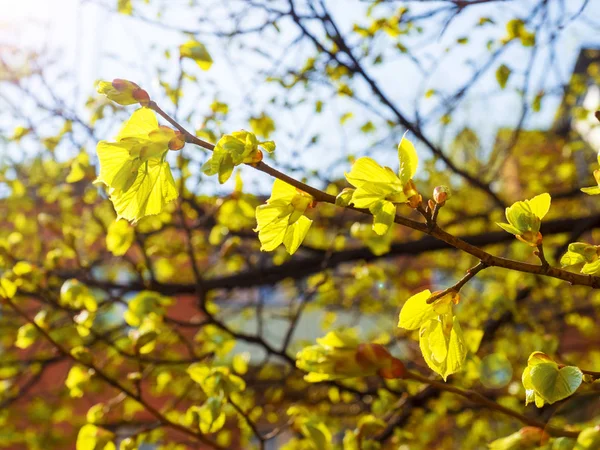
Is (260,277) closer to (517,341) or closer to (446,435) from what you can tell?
(517,341)

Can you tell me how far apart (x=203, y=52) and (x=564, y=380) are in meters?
1.08

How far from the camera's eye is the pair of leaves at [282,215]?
2.76 ft

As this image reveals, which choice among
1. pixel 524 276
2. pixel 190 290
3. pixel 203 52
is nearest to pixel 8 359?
pixel 190 290

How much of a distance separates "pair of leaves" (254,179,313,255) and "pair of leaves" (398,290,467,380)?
0.21 meters

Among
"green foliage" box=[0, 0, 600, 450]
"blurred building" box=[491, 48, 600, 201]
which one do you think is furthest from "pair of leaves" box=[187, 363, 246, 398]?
"blurred building" box=[491, 48, 600, 201]

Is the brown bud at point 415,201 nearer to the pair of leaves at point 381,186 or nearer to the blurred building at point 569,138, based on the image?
the pair of leaves at point 381,186

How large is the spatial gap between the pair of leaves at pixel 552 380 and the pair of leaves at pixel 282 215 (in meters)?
0.40

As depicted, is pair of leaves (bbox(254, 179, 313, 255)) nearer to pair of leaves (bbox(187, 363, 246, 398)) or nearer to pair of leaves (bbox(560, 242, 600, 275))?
pair of leaves (bbox(560, 242, 600, 275))

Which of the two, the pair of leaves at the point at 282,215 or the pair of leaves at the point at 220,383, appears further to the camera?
the pair of leaves at the point at 220,383

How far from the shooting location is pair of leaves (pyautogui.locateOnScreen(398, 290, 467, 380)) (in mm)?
866

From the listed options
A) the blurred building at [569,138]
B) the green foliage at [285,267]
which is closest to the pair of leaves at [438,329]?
the green foliage at [285,267]

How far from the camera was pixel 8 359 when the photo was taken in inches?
135

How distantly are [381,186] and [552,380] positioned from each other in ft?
1.23

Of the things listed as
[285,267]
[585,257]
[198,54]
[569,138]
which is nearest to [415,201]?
[585,257]
